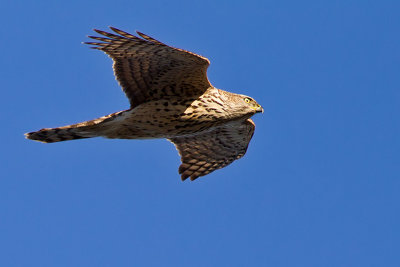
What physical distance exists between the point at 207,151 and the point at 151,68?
3.27 m

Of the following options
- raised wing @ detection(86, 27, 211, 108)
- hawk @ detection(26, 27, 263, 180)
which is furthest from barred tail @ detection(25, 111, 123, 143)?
raised wing @ detection(86, 27, 211, 108)

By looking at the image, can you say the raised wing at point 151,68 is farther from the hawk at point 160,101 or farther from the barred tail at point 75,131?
the barred tail at point 75,131

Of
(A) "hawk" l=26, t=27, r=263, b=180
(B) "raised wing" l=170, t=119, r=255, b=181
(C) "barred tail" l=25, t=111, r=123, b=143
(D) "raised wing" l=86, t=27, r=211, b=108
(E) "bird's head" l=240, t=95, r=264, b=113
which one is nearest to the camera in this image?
(D) "raised wing" l=86, t=27, r=211, b=108

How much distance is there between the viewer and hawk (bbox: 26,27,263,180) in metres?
13.0

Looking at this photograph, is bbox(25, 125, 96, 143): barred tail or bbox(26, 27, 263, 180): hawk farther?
bbox(25, 125, 96, 143): barred tail

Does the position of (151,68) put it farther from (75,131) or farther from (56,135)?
(56,135)

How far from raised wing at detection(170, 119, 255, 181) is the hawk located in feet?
5.59

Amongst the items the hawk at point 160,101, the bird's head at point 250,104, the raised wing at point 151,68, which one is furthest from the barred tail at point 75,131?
the bird's head at point 250,104

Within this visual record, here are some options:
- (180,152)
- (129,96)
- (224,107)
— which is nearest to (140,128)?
(129,96)

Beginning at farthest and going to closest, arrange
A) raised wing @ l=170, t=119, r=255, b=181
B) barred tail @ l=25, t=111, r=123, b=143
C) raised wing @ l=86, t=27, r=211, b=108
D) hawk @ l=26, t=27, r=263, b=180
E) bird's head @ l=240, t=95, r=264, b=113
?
raised wing @ l=170, t=119, r=255, b=181 < bird's head @ l=240, t=95, r=264, b=113 < barred tail @ l=25, t=111, r=123, b=143 < hawk @ l=26, t=27, r=263, b=180 < raised wing @ l=86, t=27, r=211, b=108

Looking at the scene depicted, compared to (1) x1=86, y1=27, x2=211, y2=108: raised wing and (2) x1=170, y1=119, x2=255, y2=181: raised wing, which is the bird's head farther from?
(2) x1=170, y1=119, x2=255, y2=181: raised wing

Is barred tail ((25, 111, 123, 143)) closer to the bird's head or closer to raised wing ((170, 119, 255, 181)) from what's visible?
the bird's head

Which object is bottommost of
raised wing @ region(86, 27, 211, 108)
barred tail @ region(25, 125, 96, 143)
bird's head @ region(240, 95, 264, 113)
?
barred tail @ region(25, 125, 96, 143)

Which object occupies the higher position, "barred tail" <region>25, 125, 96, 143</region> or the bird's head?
the bird's head
